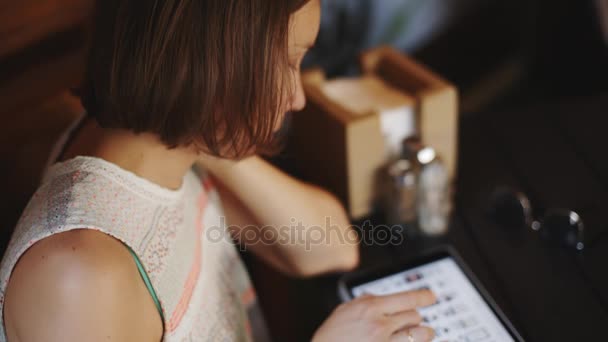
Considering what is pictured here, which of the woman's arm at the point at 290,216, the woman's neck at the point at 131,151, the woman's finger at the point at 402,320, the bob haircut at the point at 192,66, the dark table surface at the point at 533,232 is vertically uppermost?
the bob haircut at the point at 192,66

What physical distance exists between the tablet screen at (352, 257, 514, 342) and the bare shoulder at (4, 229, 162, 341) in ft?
1.26

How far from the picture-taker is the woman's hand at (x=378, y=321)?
85cm

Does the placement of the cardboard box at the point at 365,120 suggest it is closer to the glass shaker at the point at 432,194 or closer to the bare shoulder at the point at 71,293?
the glass shaker at the point at 432,194

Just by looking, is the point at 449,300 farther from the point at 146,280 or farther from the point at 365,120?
the point at 146,280

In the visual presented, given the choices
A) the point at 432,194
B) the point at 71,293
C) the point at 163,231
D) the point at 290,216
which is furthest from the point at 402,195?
the point at 71,293

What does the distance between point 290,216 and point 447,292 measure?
274mm

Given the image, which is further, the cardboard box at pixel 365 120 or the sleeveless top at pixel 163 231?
the cardboard box at pixel 365 120

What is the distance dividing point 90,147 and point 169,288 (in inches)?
7.9

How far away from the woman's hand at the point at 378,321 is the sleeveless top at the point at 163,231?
0.18m

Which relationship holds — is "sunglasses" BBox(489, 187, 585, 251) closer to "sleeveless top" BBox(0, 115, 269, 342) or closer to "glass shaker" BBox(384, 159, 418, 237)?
"glass shaker" BBox(384, 159, 418, 237)

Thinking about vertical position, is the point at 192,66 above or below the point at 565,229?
above

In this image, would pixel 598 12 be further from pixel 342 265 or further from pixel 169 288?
pixel 169 288

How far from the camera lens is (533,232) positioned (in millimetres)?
1051

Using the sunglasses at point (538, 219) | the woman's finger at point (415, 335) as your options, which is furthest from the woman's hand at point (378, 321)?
the sunglasses at point (538, 219)
